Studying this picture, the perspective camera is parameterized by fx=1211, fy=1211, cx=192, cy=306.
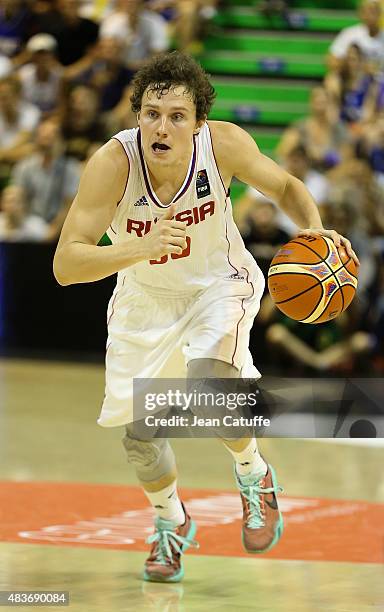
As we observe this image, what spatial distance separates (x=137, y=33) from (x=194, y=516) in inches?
295

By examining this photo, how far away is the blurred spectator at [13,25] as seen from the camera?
13.5 meters

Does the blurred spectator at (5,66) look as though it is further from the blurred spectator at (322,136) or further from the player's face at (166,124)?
the player's face at (166,124)

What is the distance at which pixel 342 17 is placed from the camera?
12.7 metres

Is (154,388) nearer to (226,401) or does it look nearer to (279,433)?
(226,401)

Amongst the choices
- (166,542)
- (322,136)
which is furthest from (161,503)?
(322,136)

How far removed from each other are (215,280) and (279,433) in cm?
367

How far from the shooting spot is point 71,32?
1302 centimetres

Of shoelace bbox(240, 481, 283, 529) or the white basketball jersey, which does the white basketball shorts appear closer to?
the white basketball jersey

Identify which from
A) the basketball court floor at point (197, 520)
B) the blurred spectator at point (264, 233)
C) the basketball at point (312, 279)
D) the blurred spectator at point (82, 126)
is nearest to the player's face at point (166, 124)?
the basketball at point (312, 279)

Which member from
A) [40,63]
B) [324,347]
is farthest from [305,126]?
[40,63]

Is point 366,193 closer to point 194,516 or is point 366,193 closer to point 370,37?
point 370,37

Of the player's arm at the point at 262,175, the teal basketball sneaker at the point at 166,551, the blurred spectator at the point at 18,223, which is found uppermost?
the blurred spectator at the point at 18,223

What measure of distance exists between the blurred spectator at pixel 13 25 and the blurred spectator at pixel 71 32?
496 millimetres

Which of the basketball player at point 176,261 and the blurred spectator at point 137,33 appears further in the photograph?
the blurred spectator at point 137,33
